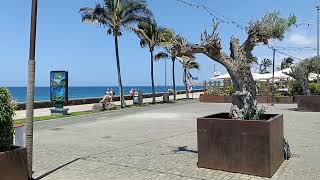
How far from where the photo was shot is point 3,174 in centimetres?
690

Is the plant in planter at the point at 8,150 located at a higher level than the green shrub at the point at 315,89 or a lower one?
lower

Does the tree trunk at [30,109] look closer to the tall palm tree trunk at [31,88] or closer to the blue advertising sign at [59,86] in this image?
the tall palm tree trunk at [31,88]

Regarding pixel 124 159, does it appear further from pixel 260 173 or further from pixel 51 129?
pixel 51 129

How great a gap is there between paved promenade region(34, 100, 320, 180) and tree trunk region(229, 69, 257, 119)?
4.10ft

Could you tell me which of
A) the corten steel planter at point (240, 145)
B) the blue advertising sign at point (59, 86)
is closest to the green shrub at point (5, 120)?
the corten steel planter at point (240, 145)

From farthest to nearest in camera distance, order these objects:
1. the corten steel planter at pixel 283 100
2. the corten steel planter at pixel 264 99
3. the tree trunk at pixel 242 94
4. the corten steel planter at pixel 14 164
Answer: the corten steel planter at pixel 264 99 < the corten steel planter at pixel 283 100 < the tree trunk at pixel 242 94 < the corten steel planter at pixel 14 164

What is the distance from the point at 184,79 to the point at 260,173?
140 feet

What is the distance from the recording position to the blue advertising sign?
84.9 feet


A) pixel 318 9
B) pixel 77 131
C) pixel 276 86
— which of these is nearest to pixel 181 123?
pixel 77 131

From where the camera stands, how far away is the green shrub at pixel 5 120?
7.13 m

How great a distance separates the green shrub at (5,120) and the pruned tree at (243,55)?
3553 millimetres

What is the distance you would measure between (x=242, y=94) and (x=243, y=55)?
0.78 m

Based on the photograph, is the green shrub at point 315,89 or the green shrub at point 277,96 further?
the green shrub at point 277,96

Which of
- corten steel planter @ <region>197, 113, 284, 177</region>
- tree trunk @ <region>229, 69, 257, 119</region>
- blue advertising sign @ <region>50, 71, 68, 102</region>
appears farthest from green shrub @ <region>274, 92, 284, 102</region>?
corten steel planter @ <region>197, 113, 284, 177</region>
